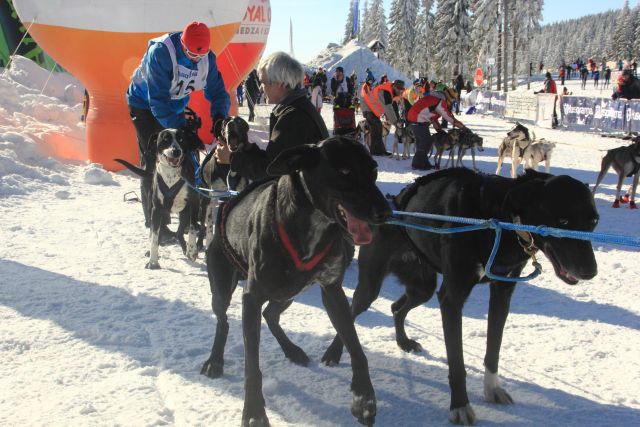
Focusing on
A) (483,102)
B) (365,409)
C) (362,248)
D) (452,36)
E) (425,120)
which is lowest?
(365,409)

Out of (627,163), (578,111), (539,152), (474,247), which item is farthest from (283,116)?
(578,111)

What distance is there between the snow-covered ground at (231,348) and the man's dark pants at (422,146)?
19.6ft

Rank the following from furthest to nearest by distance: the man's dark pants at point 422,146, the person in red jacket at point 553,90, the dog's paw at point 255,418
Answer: the person in red jacket at point 553,90, the man's dark pants at point 422,146, the dog's paw at point 255,418

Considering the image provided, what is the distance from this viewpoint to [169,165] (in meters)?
5.01

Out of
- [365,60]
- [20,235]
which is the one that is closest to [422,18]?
[365,60]

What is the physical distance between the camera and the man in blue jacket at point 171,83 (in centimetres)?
504

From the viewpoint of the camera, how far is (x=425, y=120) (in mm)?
11547

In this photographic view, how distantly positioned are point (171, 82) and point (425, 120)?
24.1 feet

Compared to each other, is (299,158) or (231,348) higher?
(299,158)

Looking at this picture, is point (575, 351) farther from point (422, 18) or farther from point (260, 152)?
point (422, 18)

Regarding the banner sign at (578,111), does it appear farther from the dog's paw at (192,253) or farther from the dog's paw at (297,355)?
the dog's paw at (297,355)

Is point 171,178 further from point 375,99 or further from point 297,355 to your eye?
point 375,99

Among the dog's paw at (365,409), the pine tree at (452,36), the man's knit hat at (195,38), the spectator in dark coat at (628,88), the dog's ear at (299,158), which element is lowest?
the dog's paw at (365,409)

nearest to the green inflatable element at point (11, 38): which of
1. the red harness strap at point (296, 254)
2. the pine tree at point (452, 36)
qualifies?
the red harness strap at point (296, 254)
